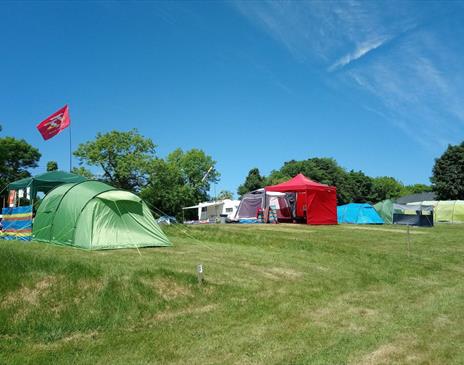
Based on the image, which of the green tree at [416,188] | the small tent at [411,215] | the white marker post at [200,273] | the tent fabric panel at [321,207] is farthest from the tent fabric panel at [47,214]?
the green tree at [416,188]

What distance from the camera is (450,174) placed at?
49906mm

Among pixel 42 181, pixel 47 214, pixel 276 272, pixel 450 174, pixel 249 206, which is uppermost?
pixel 450 174

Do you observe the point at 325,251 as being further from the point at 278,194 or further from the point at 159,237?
the point at 278,194

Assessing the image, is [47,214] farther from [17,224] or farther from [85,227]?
[85,227]

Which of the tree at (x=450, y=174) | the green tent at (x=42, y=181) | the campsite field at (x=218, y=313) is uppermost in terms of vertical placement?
the tree at (x=450, y=174)

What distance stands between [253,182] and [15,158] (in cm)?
3720

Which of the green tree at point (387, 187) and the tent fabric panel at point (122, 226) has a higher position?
the green tree at point (387, 187)

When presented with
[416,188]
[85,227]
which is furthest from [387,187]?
[85,227]

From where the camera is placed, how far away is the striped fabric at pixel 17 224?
1345cm

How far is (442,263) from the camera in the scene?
1233 cm

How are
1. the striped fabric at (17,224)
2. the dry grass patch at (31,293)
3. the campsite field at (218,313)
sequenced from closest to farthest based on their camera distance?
the campsite field at (218,313)
the dry grass patch at (31,293)
the striped fabric at (17,224)

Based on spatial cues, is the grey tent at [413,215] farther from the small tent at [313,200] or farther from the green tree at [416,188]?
the green tree at [416,188]

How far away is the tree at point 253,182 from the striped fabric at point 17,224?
5758 centimetres

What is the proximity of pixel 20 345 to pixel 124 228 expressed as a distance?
6.81 m
